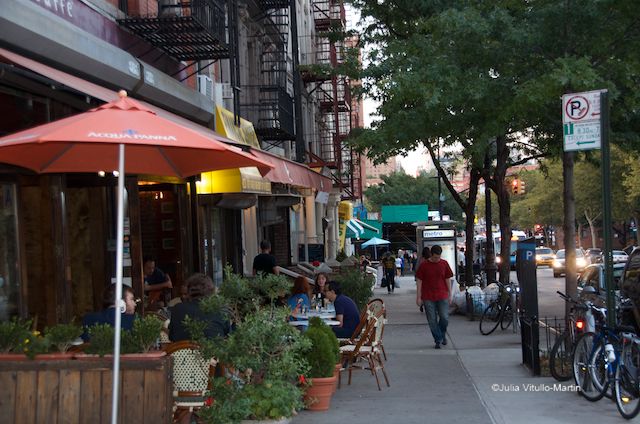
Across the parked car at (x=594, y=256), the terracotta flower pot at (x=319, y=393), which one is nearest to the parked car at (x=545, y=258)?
the parked car at (x=594, y=256)

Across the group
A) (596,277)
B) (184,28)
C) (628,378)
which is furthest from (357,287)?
(628,378)

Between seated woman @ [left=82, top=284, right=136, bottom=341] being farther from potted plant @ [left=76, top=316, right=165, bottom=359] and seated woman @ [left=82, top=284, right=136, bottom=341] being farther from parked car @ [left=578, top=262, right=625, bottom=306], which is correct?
parked car @ [left=578, top=262, right=625, bottom=306]

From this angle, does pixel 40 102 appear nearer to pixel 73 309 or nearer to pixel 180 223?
pixel 73 309

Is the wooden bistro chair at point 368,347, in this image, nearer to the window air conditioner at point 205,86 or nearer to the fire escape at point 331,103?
the window air conditioner at point 205,86

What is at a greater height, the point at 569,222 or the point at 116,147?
the point at 116,147

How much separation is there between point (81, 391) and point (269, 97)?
55.7 feet

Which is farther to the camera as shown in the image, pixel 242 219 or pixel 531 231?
pixel 531 231

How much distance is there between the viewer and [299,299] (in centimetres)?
1142

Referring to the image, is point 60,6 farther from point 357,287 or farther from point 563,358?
point 357,287

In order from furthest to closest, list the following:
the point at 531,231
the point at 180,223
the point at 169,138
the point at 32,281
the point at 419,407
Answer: the point at 531,231
the point at 180,223
the point at 32,281
the point at 419,407
the point at 169,138

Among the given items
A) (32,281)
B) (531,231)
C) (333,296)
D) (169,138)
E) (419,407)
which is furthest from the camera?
(531,231)

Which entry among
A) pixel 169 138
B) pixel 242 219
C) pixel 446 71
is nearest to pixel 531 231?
pixel 242 219

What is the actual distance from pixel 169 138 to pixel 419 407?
14.9ft

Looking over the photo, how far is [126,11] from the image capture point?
41.7 feet
